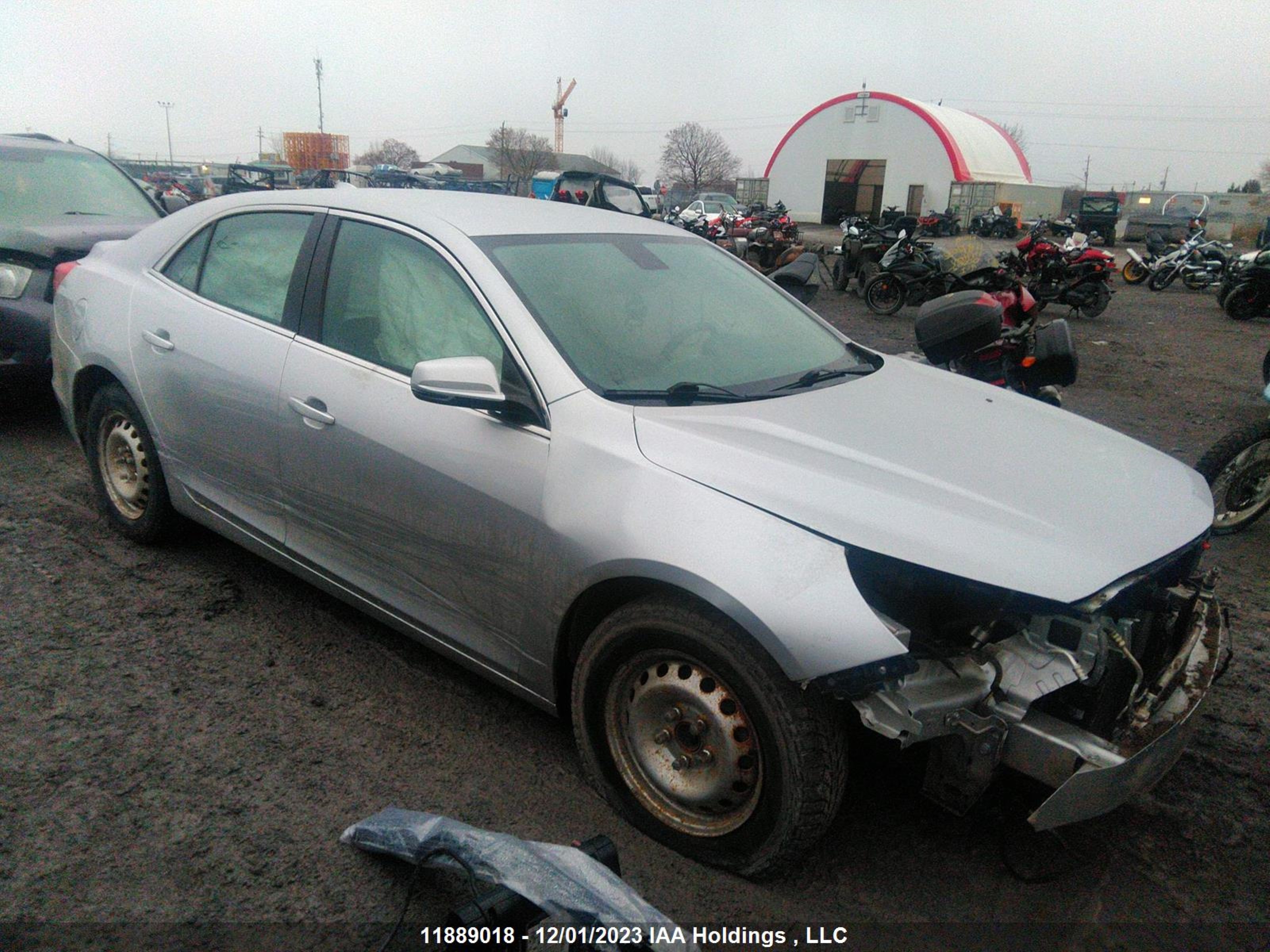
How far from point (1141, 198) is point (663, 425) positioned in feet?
147

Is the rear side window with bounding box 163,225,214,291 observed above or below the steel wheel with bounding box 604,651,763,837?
above

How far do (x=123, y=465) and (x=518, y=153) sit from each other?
76.6 m

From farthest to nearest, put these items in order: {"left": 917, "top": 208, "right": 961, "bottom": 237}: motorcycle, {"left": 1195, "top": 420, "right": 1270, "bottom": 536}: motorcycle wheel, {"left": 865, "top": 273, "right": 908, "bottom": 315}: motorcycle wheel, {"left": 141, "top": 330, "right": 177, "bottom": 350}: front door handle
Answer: {"left": 917, "top": 208, "right": 961, "bottom": 237}: motorcycle
{"left": 865, "top": 273, "right": 908, "bottom": 315}: motorcycle wheel
{"left": 1195, "top": 420, "right": 1270, "bottom": 536}: motorcycle wheel
{"left": 141, "top": 330, "right": 177, "bottom": 350}: front door handle

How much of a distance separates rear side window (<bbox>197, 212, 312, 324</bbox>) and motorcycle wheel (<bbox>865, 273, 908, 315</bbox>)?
10652 millimetres

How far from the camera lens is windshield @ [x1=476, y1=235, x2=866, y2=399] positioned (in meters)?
2.59

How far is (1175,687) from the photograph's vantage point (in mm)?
2227

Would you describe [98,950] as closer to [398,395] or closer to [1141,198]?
[398,395]

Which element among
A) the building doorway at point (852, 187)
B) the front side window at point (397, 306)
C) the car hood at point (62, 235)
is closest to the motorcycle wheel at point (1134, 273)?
the car hood at point (62, 235)

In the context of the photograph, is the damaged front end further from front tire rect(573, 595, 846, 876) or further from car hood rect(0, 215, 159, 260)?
car hood rect(0, 215, 159, 260)

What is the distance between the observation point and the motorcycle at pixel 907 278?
488 inches

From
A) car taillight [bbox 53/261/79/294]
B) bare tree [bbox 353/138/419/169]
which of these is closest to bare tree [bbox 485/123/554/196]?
bare tree [bbox 353/138/419/169]

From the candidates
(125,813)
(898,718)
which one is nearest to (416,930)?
(125,813)

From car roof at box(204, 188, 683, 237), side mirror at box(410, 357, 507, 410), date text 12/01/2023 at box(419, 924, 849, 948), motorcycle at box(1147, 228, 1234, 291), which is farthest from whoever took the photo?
motorcycle at box(1147, 228, 1234, 291)

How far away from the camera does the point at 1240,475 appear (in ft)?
15.0
